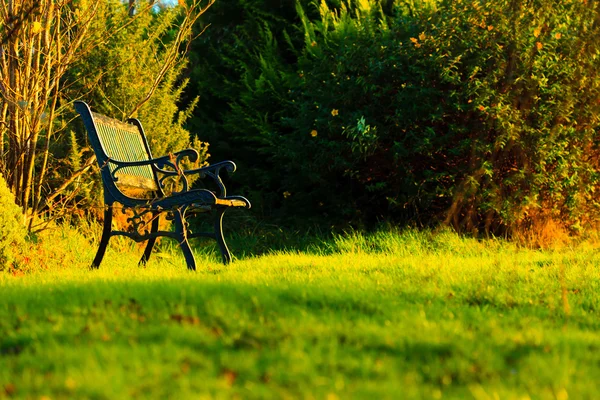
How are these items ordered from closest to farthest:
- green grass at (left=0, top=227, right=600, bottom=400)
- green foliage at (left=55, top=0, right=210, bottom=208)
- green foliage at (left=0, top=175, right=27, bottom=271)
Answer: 1. green grass at (left=0, top=227, right=600, bottom=400)
2. green foliage at (left=0, top=175, right=27, bottom=271)
3. green foliage at (left=55, top=0, right=210, bottom=208)

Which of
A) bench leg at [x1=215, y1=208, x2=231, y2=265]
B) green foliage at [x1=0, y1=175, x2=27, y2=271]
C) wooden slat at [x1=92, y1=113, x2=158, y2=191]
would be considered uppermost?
wooden slat at [x1=92, y1=113, x2=158, y2=191]

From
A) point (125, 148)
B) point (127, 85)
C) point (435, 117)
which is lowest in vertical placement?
point (435, 117)

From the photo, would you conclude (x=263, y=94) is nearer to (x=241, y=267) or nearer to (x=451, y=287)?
(x=241, y=267)

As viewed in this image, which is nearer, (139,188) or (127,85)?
(139,188)

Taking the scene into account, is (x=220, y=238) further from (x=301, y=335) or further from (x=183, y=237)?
(x=301, y=335)

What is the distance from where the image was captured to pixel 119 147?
6.02m

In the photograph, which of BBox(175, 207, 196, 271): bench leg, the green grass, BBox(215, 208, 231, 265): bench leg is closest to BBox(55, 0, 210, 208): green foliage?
BBox(215, 208, 231, 265): bench leg

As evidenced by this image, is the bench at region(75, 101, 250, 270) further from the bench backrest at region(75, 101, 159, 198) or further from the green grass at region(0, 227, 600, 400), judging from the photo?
the green grass at region(0, 227, 600, 400)

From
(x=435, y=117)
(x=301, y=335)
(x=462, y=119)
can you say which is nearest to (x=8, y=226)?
(x=301, y=335)

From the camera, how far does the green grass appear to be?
2.63 metres

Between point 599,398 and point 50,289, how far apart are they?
292 cm

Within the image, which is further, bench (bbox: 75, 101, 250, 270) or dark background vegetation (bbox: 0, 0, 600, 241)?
dark background vegetation (bbox: 0, 0, 600, 241)

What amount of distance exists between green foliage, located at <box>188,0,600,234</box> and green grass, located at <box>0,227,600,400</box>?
2.80 m

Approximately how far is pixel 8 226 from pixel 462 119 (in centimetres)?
485
